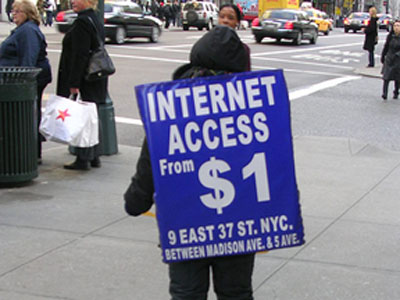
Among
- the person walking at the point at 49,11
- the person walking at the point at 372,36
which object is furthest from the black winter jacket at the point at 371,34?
the person walking at the point at 49,11

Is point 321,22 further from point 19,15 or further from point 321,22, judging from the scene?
point 19,15

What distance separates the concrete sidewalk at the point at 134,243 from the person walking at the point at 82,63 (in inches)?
8.2

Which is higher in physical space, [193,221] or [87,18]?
[87,18]

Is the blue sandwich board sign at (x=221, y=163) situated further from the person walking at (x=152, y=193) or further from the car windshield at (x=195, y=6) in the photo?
the car windshield at (x=195, y=6)

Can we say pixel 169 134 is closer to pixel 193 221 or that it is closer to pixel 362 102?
pixel 193 221

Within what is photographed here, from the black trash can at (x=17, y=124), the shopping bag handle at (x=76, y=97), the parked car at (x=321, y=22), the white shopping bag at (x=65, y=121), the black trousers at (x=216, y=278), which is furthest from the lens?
the parked car at (x=321, y=22)

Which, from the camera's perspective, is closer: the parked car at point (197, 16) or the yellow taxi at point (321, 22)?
the parked car at point (197, 16)

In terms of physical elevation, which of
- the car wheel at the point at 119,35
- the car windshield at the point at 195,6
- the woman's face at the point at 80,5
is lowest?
the car wheel at the point at 119,35

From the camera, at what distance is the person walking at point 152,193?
3084 millimetres

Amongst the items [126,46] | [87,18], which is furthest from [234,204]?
[126,46]

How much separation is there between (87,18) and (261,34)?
25601 millimetres

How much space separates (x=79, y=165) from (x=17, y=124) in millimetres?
1199

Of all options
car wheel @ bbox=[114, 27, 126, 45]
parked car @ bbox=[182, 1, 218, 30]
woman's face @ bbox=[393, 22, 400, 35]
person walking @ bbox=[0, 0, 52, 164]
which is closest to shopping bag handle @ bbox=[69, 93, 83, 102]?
person walking @ bbox=[0, 0, 52, 164]

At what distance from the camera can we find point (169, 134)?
9.82ft
